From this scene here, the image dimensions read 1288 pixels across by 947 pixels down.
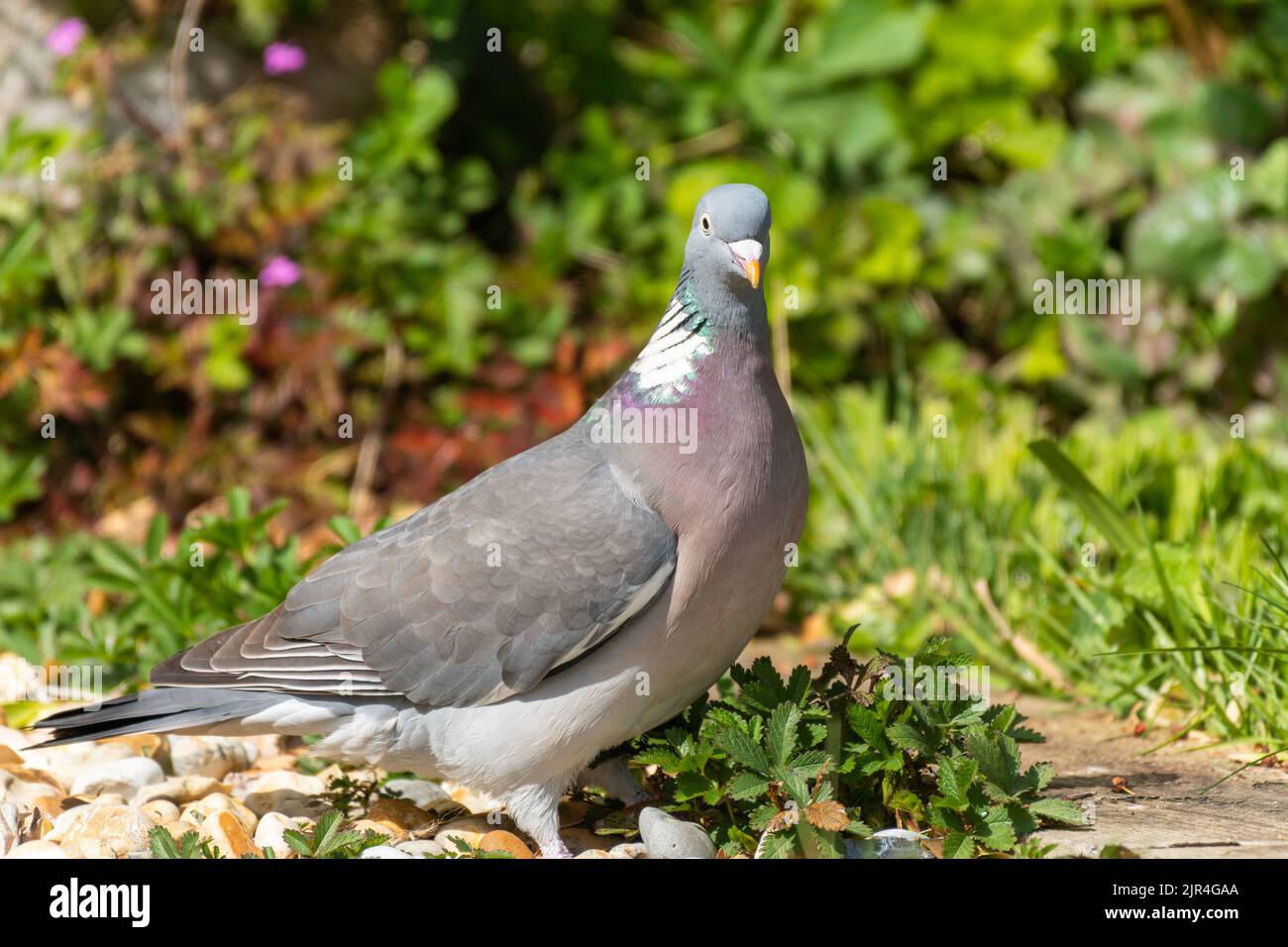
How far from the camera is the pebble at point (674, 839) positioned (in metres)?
2.90

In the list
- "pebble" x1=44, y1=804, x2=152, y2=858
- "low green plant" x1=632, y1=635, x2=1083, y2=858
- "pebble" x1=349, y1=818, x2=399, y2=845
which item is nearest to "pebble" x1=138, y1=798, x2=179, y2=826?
"pebble" x1=44, y1=804, x2=152, y2=858

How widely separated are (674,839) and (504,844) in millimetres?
427

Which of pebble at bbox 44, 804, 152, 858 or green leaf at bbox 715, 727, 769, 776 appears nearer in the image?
green leaf at bbox 715, 727, 769, 776

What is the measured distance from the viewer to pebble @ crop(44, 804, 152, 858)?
121 inches

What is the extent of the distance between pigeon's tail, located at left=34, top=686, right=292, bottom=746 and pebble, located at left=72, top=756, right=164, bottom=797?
386 millimetres

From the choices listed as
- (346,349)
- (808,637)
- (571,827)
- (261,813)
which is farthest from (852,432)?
(261,813)

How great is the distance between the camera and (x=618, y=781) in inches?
134

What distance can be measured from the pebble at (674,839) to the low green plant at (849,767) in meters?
0.05

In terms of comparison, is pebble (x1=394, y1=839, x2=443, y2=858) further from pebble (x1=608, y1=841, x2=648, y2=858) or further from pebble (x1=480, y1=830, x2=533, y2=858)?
pebble (x1=608, y1=841, x2=648, y2=858)

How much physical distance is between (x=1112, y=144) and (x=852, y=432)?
194 centimetres

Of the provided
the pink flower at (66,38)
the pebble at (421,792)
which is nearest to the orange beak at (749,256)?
the pebble at (421,792)

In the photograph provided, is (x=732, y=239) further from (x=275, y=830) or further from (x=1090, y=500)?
(x=275, y=830)

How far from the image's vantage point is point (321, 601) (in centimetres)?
329

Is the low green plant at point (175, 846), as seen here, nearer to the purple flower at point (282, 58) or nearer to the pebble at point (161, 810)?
the pebble at point (161, 810)
